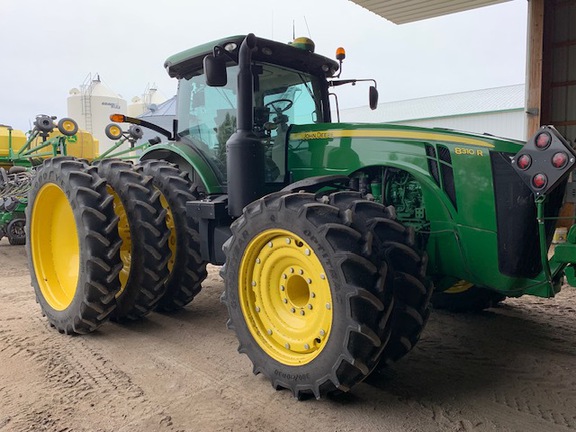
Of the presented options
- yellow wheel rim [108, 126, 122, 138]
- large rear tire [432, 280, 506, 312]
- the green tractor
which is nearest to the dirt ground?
large rear tire [432, 280, 506, 312]

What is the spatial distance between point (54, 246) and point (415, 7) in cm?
791

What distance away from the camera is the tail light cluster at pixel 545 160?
2.71 metres

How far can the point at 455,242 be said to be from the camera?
3291 millimetres

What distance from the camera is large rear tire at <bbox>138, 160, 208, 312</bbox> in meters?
4.47

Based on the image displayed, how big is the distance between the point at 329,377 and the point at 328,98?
9.18 feet

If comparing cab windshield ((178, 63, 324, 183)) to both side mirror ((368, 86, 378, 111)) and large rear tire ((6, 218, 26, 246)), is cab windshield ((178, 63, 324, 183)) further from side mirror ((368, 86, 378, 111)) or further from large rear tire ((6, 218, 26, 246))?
large rear tire ((6, 218, 26, 246))

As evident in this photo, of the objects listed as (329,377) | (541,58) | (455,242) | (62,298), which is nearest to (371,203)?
(455,242)

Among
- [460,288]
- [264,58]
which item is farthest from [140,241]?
[460,288]

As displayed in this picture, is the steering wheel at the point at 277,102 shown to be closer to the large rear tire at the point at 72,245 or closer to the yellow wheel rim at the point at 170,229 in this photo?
the yellow wheel rim at the point at 170,229

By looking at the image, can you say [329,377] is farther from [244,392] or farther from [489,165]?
[489,165]

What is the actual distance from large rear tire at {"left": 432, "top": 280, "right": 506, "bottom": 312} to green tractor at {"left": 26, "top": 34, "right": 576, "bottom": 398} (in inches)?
0.5

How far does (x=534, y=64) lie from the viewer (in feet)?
30.2

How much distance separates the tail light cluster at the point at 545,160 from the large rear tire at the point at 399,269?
719 mm

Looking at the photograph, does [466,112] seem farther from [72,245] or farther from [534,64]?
[72,245]
